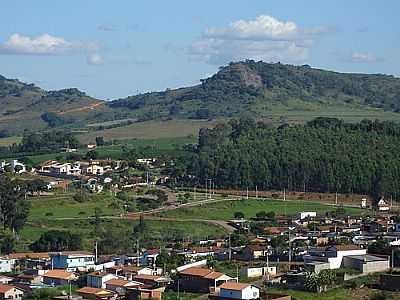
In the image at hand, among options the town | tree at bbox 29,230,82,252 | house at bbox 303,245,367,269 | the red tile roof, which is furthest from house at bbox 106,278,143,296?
tree at bbox 29,230,82,252

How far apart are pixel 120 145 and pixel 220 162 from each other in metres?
22.0

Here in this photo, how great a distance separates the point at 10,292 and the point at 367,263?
1041 cm

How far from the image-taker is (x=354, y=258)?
2825cm

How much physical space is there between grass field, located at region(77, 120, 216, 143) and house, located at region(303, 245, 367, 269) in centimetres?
5416

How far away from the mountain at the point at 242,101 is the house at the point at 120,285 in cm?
6024

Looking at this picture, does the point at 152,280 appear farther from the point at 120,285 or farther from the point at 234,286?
the point at 234,286

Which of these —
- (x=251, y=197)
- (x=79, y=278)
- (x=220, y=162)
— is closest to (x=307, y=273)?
(x=79, y=278)

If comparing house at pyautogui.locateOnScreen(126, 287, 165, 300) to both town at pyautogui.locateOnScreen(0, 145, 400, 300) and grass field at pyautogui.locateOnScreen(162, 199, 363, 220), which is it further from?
grass field at pyautogui.locateOnScreen(162, 199, 363, 220)

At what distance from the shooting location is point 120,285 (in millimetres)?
26828

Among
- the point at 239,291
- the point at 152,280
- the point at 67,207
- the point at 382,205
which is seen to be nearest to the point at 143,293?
the point at 152,280

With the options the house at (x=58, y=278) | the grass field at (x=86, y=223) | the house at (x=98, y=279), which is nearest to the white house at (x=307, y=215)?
the grass field at (x=86, y=223)

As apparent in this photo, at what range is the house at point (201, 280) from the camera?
26.4 meters

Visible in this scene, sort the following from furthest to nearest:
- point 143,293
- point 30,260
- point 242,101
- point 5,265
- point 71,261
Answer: point 242,101, point 30,260, point 5,265, point 71,261, point 143,293

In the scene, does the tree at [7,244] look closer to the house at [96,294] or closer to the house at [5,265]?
the house at [5,265]
